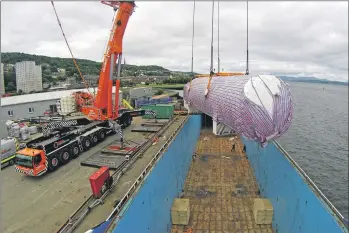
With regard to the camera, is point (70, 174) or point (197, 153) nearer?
point (70, 174)

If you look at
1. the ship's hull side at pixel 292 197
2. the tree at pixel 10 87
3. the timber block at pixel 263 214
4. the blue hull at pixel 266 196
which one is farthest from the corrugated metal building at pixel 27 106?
the tree at pixel 10 87

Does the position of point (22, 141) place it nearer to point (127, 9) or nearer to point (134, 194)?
point (127, 9)

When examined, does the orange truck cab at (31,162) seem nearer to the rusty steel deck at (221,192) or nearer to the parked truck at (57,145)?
the parked truck at (57,145)

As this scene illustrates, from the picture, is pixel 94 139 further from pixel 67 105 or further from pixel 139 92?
pixel 139 92

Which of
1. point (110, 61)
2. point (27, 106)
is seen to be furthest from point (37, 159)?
point (27, 106)

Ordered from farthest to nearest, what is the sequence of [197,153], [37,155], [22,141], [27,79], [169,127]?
[27,79] < [169,127] < [197,153] < [22,141] < [37,155]

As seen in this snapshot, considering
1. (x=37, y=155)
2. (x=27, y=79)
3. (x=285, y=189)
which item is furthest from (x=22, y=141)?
(x=27, y=79)

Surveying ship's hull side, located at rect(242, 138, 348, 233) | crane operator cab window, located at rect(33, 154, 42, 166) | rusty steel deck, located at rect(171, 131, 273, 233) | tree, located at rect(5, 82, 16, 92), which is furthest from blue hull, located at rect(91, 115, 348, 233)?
tree, located at rect(5, 82, 16, 92)

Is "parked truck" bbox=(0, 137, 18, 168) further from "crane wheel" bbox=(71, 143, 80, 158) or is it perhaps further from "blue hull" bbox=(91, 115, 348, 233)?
"blue hull" bbox=(91, 115, 348, 233)
